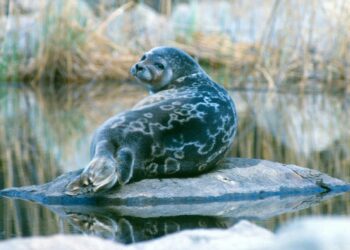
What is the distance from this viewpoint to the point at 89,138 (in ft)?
27.8

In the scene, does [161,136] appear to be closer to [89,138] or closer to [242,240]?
[242,240]

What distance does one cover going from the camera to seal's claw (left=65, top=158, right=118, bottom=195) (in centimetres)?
512

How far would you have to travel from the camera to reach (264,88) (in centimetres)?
1387

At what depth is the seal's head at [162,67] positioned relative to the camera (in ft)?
19.7

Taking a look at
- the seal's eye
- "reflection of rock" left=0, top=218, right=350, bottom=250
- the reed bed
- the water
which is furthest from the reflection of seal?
the reed bed

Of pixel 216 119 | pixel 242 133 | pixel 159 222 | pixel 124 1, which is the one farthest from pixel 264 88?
pixel 159 222

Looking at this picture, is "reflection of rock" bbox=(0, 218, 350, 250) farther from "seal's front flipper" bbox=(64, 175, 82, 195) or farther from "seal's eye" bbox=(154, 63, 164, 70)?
"seal's eye" bbox=(154, 63, 164, 70)

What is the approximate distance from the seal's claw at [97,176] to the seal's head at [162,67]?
3.02 feet

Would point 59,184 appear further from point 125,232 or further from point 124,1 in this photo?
point 124,1

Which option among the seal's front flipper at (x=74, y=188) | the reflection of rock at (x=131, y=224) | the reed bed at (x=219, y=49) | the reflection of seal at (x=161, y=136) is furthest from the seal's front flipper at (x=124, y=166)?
the reed bed at (x=219, y=49)

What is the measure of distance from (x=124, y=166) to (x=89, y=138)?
317 cm

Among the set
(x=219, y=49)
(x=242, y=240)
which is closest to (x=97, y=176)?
(x=242, y=240)

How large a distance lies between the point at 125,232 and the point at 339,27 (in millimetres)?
8355

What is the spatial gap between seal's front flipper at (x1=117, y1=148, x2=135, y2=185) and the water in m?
0.27
